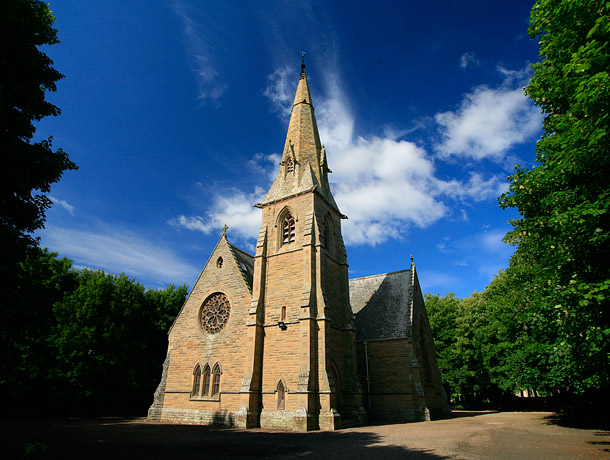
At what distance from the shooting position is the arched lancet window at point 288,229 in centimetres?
2492

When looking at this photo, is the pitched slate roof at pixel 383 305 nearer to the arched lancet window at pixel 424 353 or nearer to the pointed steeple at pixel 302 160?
the arched lancet window at pixel 424 353

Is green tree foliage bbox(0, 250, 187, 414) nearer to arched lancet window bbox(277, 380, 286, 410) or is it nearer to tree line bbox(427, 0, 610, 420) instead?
arched lancet window bbox(277, 380, 286, 410)

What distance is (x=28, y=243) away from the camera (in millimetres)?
10812

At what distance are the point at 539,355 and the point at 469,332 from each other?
65.9 feet

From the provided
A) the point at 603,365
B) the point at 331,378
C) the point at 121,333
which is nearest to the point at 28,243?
the point at 331,378

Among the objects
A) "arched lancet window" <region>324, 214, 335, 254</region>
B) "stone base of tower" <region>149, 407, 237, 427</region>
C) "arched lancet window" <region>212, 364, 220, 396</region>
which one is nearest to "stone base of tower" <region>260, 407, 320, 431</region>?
"stone base of tower" <region>149, 407, 237, 427</region>

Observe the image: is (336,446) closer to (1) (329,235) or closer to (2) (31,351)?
(1) (329,235)

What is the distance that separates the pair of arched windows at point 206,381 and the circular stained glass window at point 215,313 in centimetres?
247

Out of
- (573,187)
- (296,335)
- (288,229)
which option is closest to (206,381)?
(296,335)

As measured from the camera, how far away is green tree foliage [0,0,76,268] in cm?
941

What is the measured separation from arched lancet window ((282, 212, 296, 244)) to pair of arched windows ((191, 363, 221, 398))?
31.5 ft

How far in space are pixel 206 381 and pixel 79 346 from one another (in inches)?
500

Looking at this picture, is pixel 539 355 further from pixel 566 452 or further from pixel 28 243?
pixel 28 243

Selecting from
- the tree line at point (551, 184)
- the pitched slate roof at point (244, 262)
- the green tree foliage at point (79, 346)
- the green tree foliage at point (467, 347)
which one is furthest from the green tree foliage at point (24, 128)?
the green tree foliage at point (467, 347)
